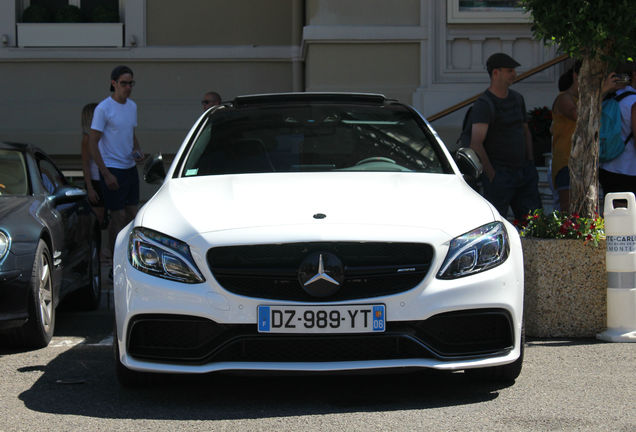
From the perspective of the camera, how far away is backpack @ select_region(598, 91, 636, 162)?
→ 8.23m

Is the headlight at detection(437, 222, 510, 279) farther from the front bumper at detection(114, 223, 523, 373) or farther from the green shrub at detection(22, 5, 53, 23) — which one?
the green shrub at detection(22, 5, 53, 23)

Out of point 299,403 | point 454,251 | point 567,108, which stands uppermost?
point 567,108

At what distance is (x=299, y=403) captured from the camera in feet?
16.1

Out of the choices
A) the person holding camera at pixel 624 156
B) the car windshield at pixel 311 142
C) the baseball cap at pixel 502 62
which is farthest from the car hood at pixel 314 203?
the person holding camera at pixel 624 156

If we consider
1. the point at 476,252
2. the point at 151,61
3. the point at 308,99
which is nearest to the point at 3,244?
the point at 308,99

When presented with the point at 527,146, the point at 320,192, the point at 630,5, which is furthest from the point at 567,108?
the point at 320,192

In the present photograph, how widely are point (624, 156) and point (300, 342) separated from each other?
4.53 metres

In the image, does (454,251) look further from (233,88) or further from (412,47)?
(233,88)

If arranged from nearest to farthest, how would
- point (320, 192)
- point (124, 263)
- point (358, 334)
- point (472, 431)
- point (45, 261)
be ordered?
point (472, 431) → point (358, 334) → point (124, 263) → point (320, 192) → point (45, 261)

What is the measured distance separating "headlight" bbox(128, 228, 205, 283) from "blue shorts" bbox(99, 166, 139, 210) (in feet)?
16.0

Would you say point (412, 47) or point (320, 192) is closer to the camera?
point (320, 192)

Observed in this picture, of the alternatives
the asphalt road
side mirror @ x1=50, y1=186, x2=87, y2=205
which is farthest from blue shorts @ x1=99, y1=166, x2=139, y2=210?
the asphalt road

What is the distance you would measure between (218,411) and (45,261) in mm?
2374

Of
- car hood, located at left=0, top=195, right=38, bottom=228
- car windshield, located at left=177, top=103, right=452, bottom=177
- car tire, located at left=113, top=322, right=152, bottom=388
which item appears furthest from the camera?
car hood, located at left=0, top=195, right=38, bottom=228
